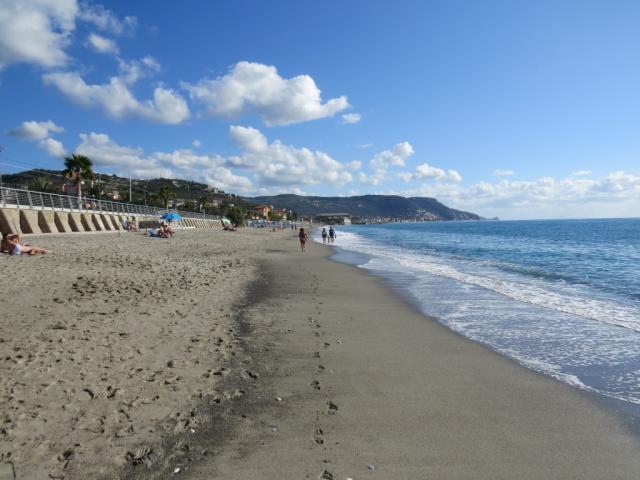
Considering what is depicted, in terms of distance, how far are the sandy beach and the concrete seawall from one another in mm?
18521

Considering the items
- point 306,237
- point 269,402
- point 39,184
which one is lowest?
point 306,237

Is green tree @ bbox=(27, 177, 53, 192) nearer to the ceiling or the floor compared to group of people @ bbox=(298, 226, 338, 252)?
nearer to the ceiling

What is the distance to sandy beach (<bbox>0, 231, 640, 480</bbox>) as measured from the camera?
11.6 feet

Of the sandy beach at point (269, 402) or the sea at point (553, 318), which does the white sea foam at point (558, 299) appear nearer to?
the sea at point (553, 318)

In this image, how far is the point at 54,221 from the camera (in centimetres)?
3022

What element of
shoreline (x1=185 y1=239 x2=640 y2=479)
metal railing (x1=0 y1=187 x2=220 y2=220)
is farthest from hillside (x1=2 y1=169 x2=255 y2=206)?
shoreline (x1=185 y1=239 x2=640 y2=479)

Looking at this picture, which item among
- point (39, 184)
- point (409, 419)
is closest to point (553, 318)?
point (409, 419)

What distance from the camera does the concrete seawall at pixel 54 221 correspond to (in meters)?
23.5

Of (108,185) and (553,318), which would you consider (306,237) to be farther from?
(108,185)

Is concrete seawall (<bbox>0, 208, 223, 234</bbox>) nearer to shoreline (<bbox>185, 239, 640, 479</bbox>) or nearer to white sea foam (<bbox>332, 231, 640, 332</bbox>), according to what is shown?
shoreline (<bbox>185, 239, 640, 479</bbox>)

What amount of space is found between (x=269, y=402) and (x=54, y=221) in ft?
105

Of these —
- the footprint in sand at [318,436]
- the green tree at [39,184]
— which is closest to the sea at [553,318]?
the footprint in sand at [318,436]

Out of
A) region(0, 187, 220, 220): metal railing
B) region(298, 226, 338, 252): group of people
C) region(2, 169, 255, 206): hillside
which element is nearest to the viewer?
region(0, 187, 220, 220): metal railing

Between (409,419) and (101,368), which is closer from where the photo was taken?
(409,419)
